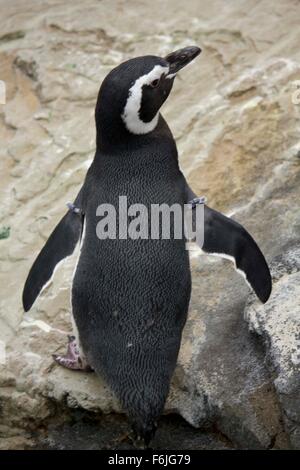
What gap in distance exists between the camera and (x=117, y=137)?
3416 mm

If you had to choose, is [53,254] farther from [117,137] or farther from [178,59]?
[178,59]

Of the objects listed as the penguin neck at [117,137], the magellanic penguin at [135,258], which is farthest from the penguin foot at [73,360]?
the penguin neck at [117,137]

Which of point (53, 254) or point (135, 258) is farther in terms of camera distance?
point (53, 254)

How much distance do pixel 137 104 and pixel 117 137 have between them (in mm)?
144

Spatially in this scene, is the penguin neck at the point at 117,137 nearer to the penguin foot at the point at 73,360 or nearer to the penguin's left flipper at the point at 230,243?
the penguin's left flipper at the point at 230,243

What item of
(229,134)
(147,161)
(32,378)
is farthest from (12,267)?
(229,134)

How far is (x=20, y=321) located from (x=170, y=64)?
3.62 ft

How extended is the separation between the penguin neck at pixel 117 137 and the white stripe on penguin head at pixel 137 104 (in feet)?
0.07

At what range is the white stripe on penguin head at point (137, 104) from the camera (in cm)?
331

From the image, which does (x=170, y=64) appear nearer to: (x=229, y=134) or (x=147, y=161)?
(x=147, y=161)

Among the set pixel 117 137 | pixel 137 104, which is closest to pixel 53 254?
pixel 117 137

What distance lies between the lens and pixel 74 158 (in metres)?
4.39

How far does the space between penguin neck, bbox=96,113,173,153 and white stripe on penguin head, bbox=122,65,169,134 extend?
0.07 feet

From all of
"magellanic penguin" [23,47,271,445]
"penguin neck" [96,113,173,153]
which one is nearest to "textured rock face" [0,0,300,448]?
"magellanic penguin" [23,47,271,445]
